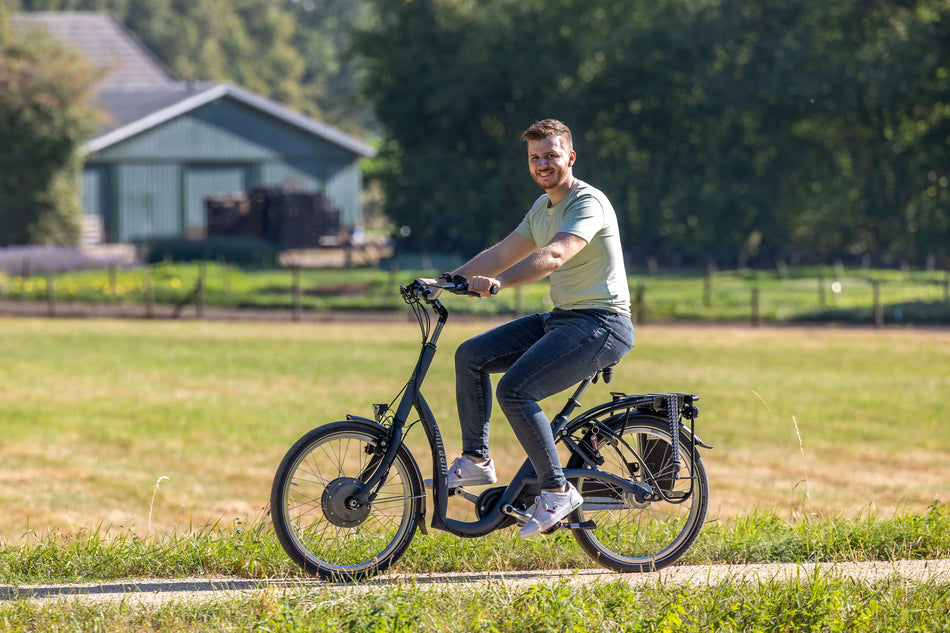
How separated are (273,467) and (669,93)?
33.0 meters

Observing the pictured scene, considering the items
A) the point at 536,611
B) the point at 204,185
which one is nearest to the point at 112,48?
the point at 204,185

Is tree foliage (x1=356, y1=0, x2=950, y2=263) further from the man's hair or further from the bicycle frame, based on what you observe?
the bicycle frame

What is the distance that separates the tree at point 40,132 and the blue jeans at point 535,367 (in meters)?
39.4

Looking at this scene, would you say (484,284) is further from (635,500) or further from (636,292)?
(636,292)

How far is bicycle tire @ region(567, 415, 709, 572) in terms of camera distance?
6195mm

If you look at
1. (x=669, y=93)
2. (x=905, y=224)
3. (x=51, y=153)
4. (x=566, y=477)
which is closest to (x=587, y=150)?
(x=669, y=93)

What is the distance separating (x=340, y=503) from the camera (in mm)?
5934

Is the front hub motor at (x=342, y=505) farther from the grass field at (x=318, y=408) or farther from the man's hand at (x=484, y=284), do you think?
the grass field at (x=318, y=408)

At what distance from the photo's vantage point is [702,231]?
43.9 metres

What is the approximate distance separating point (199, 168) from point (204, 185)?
25.9 inches

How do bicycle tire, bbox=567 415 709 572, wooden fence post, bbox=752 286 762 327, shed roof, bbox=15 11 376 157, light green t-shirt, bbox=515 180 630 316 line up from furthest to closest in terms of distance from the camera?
shed roof, bbox=15 11 376 157
wooden fence post, bbox=752 286 762 327
bicycle tire, bbox=567 415 709 572
light green t-shirt, bbox=515 180 630 316

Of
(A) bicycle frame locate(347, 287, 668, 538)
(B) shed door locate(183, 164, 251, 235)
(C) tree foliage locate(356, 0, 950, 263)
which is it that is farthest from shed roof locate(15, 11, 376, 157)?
(A) bicycle frame locate(347, 287, 668, 538)

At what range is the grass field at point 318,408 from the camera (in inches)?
485

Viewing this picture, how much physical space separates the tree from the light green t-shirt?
129 ft
